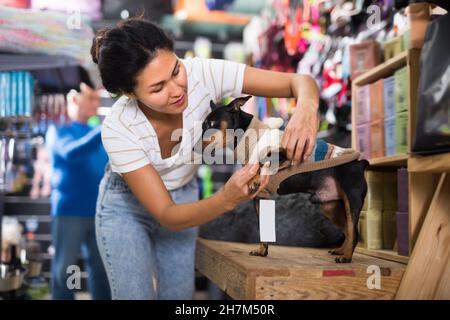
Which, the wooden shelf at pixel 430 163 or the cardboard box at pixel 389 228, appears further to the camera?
the cardboard box at pixel 389 228

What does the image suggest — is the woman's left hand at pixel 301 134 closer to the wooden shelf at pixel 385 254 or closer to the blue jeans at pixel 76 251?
the wooden shelf at pixel 385 254

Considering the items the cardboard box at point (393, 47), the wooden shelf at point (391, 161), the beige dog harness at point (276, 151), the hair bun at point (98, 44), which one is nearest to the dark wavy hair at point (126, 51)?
the hair bun at point (98, 44)

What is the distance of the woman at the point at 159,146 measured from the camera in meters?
0.88

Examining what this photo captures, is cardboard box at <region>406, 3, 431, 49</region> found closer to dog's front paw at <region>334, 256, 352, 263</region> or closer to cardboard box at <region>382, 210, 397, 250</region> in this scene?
cardboard box at <region>382, 210, 397, 250</region>

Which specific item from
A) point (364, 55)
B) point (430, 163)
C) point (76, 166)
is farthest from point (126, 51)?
point (364, 55)

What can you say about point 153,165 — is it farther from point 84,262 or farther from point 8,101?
point 84,262

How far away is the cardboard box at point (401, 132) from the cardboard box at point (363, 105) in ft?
0.35

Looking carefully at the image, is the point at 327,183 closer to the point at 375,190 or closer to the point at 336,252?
the point at 336,252

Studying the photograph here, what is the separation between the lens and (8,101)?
3.96 ft

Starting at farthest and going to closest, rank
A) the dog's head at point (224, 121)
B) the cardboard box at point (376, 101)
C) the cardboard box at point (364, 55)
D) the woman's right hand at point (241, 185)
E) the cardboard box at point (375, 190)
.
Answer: the cardboard box at point (364, 55) < the cardboard box at point (376, 101) < the cardboard box at point (375, 190) < the dog's head at point (224, 121) < the woman's right hand at point (241, 185)

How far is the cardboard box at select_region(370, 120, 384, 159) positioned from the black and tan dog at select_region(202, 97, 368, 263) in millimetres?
403

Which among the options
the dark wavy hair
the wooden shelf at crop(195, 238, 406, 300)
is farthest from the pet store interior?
the dark wavy hair

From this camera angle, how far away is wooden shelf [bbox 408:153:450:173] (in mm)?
960
